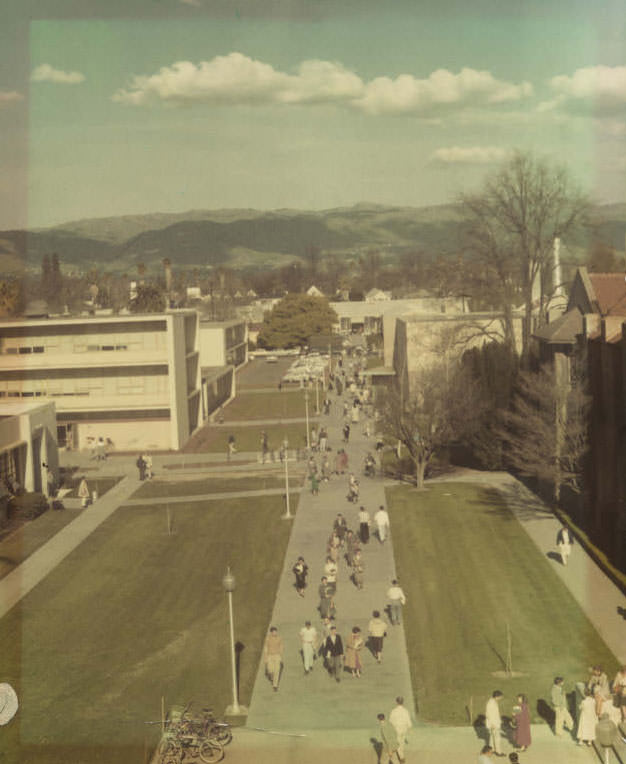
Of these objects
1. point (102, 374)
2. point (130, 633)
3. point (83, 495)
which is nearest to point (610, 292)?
point (83, 495)

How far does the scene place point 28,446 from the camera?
43.6 m

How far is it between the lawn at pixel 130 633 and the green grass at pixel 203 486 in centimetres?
622

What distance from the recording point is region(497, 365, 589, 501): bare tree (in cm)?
3519

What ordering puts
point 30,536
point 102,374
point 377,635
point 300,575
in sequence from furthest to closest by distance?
point 102,374, point 30,536, point 300,575, point 377,635

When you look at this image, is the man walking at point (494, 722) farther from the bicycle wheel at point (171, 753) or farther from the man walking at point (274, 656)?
the bicycle wheel at point (171, 753)

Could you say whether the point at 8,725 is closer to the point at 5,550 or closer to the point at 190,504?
the point at 5,550

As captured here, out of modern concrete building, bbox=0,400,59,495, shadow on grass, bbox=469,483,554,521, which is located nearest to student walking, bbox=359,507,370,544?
shadow on grass, bbox=469,483,554,521

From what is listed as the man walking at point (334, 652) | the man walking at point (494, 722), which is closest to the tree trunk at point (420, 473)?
the man walking at point (334, 652)

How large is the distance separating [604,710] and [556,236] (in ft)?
117

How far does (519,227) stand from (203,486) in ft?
66.7

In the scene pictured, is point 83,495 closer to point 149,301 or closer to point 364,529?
point 364,529

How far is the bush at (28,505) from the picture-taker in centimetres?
3881

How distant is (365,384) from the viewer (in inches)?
3292

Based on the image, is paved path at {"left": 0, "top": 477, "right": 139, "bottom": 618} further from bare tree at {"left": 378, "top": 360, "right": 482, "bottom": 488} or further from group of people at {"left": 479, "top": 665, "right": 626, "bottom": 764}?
group of people at {"left": 479, "top": 665, "right": 626, "bottom": 764}
